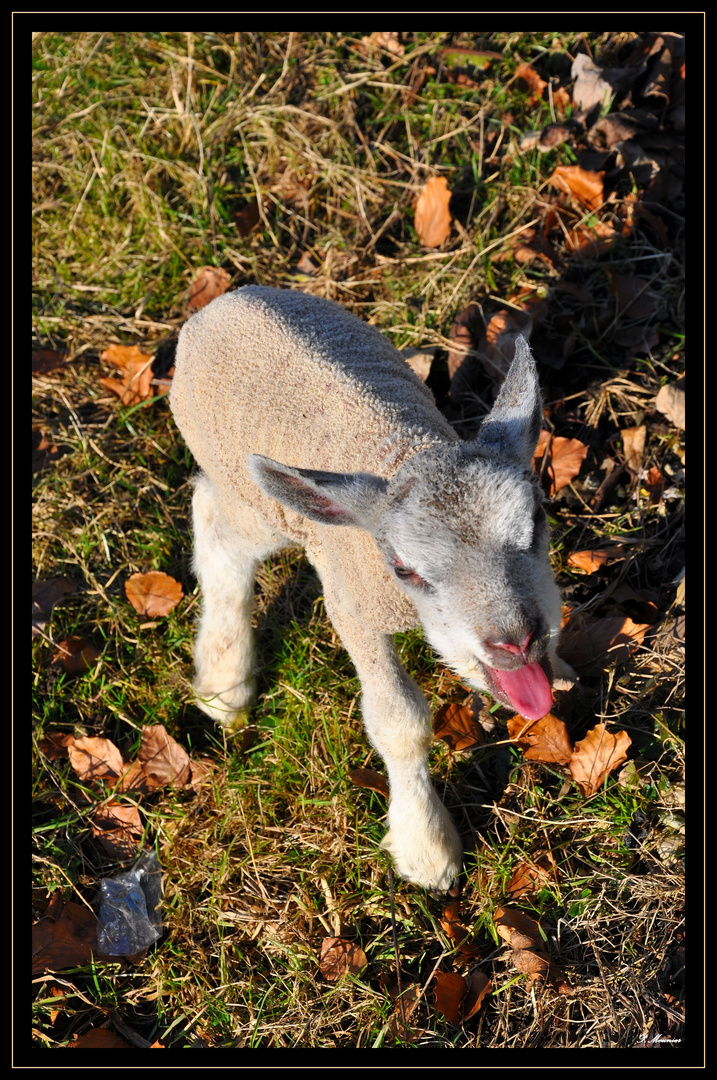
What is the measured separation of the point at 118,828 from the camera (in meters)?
3.68

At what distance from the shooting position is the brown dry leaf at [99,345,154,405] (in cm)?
488

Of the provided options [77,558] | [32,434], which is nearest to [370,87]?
[32,434]

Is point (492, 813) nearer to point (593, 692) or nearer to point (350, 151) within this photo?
point (593, 692)

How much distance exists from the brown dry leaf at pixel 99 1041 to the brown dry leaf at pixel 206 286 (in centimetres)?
381

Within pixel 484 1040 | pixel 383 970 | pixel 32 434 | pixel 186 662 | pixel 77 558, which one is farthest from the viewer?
pixel 32 434

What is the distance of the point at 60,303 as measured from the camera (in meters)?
5.27

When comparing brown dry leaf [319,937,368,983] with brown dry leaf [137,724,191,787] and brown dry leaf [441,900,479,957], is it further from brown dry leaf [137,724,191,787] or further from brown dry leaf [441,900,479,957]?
brown dry leaf [137,724,191,787]

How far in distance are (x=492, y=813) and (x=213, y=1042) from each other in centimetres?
139

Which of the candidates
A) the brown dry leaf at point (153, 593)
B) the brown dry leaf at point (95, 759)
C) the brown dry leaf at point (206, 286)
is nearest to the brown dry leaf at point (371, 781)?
the brown dry leaf at point (95, 759)

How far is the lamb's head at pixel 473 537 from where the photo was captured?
7.73 ft

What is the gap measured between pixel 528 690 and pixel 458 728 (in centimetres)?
122

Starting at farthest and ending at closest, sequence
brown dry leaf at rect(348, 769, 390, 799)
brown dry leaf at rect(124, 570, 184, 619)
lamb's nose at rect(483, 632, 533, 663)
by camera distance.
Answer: brown dry leaf at rect(124, 570, 184, 619)
brown dry leaf at rect(348, 769, 390, 799)
lamb's nose at rect(483, 632, 533, 663)

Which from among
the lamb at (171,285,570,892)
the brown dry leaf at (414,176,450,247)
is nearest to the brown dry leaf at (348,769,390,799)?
the lamb at (171,285,570,892)

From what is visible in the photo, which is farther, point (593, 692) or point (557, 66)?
point (557, 66)
